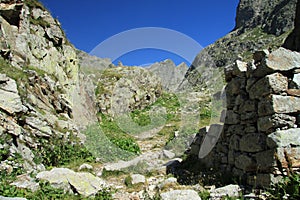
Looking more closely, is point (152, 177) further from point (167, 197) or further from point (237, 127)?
point (237, 127)

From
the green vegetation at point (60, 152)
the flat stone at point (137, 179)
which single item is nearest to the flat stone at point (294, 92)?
the flat stone at point (137, 179)

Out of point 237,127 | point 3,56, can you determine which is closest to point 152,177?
point 237,127

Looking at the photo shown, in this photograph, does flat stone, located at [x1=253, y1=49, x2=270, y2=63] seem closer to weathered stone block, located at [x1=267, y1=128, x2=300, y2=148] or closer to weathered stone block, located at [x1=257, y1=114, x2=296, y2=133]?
weathered stone block, located at [x1=257, y1=114, x2=296, y2=133]

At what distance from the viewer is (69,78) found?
16219 mm

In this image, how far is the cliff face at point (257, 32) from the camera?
272ft

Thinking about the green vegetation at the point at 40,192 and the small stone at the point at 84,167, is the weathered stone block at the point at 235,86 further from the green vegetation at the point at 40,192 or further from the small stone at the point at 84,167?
the small stone at the point at 84,167

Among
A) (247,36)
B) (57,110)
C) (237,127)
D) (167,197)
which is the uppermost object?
(247,36)

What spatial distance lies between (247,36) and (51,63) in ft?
341

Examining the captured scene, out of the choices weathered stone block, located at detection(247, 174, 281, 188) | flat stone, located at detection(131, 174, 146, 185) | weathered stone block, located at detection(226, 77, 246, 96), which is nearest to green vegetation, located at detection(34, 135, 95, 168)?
flat stone, located at detection(131, 174, 146, 185)

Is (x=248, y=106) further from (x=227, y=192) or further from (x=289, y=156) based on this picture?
(x=227, y=192)

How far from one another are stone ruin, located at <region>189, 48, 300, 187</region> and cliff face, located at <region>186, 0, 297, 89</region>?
5346 cm

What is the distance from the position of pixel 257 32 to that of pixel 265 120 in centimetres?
11004

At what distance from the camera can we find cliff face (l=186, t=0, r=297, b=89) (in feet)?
272

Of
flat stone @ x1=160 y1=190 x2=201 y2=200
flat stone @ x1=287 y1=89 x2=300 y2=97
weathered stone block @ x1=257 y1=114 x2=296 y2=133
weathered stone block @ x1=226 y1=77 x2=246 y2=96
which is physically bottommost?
flat stone @ x1=160 y1=190 x2=201 y2=200
